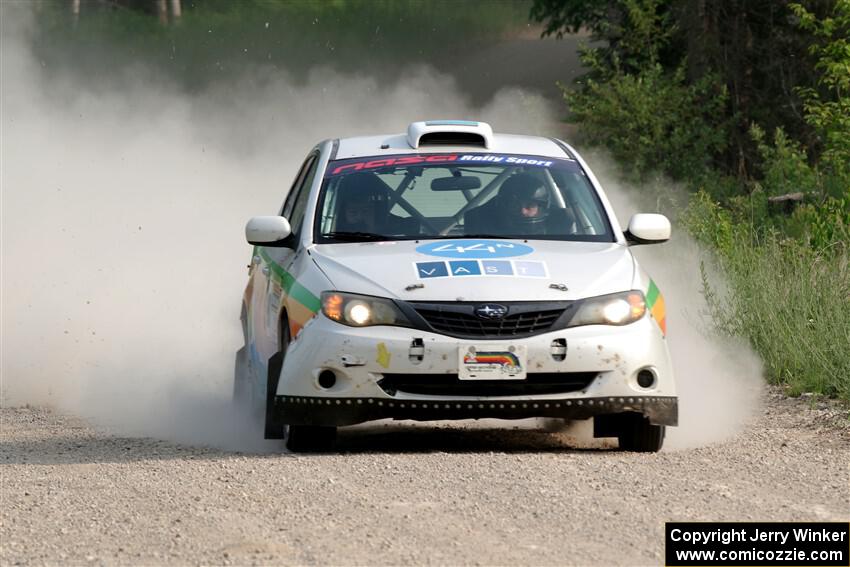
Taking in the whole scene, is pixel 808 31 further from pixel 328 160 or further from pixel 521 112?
pixel 328 160

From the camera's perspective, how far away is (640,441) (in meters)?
9.04

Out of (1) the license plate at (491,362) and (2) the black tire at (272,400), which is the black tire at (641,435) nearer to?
(1) the license plate at (491,362)

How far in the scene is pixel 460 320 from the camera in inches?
342

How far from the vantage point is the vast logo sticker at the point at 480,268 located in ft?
29.1

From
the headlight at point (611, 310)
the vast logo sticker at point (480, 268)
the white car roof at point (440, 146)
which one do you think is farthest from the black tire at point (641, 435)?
the white car roof at point (440, 146)

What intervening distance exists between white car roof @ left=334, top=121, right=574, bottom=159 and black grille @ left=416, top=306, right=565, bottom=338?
1874 millimetres

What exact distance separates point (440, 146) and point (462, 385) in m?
2.20

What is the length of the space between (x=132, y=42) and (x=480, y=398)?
30293 mm

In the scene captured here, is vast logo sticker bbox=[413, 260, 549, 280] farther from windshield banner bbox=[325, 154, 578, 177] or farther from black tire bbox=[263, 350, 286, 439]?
windshield banner bbox=[325, 154, 578, 177]

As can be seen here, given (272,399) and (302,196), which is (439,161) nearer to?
(302,196)

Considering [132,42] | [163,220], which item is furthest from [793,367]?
[132,42]

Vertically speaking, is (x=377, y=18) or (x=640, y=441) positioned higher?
(x=377, y=18)
